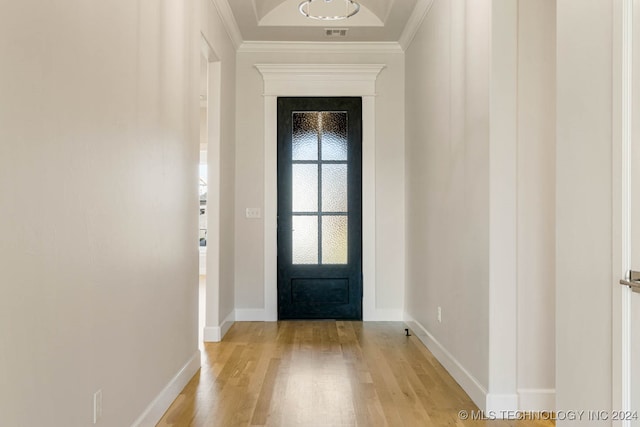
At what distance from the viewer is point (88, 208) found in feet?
5.60

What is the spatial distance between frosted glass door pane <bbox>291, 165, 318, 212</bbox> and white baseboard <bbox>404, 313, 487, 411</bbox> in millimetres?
1596

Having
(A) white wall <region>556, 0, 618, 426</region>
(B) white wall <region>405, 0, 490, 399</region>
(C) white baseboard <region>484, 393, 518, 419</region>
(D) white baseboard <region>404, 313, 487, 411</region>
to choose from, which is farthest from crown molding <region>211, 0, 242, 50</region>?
(C) white baseboard <region>484, 393, 518, 419</region>

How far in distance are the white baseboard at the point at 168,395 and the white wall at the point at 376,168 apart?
1.66m

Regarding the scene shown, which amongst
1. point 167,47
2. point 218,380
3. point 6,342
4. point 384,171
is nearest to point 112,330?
point 6,342

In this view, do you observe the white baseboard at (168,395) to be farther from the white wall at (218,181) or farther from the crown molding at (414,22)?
the crown molding at (414,22)

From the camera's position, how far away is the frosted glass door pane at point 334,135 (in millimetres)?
5004

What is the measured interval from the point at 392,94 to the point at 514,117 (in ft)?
8.43

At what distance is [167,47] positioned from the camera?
263 centimetres

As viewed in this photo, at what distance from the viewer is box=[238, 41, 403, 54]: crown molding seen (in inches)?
195

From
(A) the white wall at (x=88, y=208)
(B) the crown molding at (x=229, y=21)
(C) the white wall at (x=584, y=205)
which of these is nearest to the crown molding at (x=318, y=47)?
(B) the crown molding at (x=229, y=21)

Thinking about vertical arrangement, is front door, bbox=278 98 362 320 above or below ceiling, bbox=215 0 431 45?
below

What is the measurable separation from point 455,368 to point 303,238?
2.27 metres
